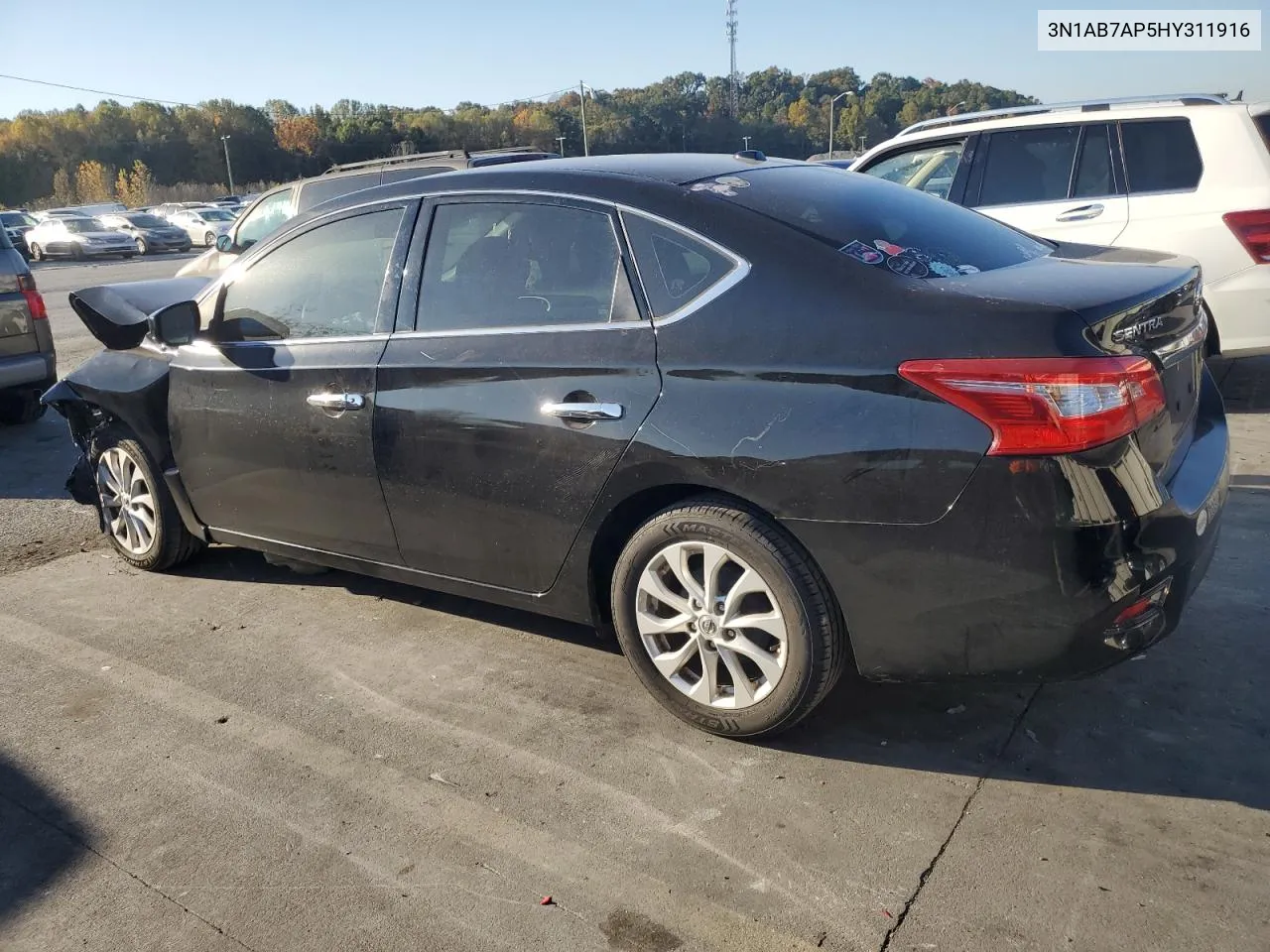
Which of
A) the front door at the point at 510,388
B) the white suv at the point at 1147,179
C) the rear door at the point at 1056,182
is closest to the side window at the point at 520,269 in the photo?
the front door at the point at 510,388

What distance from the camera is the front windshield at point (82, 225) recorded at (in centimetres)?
3338

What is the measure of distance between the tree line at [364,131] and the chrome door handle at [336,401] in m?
67.1

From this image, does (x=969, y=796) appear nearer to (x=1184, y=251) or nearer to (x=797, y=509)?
(x=797, y=509)

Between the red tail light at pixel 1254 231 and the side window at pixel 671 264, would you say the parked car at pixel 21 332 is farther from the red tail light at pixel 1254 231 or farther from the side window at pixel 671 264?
the red tail light at pixel 1254 231

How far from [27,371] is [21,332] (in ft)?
0.94

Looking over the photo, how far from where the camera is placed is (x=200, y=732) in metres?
3.50

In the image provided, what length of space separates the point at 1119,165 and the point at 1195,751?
15.7 feet

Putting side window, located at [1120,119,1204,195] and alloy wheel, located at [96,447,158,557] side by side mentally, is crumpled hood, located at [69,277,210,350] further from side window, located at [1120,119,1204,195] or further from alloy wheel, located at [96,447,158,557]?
side window, located at [1120,119,1204,195]

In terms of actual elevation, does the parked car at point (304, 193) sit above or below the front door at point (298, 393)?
above

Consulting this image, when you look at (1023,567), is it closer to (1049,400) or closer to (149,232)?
(1049,400)

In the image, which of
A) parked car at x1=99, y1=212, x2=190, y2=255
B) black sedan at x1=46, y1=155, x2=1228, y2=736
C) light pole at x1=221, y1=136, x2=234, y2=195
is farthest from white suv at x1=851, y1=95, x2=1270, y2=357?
light pole at x1=221, y1=136, x2=234, y2=195

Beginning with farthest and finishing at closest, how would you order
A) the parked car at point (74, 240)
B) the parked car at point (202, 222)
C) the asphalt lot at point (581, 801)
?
Result: the parked car at point (202, 222), the parked car at point (74, 240), the asphalt lot at point (581, 801)

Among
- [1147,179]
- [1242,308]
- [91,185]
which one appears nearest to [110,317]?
[1147,179]

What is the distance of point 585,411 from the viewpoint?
128 inches
